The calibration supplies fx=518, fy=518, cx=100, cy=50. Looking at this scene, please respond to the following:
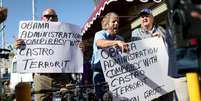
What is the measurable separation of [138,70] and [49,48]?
1.54m

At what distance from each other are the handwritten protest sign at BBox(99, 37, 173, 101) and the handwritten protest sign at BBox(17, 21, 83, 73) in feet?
3.51

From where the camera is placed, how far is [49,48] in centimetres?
796

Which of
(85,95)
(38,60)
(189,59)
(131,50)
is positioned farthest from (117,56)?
(189,59)

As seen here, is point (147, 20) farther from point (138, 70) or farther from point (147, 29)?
point (138, 70)

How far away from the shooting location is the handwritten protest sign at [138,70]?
6.92 metres

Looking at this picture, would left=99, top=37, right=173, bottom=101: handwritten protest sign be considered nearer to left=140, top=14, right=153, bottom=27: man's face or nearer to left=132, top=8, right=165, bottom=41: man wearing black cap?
left=132, top=8, right=165, bottom=41: man wearing black cap

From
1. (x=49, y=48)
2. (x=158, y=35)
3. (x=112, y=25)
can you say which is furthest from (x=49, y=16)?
(x=158, y=35)

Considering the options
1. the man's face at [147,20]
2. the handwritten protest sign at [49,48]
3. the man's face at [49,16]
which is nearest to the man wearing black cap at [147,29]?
the man's face at [147,20]

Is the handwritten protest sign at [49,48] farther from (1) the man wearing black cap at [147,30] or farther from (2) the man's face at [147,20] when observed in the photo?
(2) the man's face at [147,20]

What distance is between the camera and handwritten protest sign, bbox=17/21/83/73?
24.9 ft

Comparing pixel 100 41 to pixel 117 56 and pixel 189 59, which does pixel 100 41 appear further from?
pixel 189 59

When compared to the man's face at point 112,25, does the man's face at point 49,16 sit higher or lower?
higher

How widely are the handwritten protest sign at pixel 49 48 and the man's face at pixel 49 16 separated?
0.08m

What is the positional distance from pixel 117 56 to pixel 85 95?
89 centimetres
